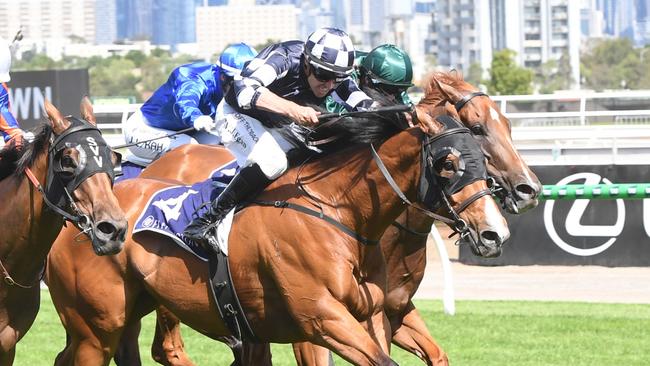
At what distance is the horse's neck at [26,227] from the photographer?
17.9 ft

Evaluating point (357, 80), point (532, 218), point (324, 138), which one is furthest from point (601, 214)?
point (324, 138)

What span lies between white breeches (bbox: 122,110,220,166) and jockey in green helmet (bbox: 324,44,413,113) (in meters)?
1.87

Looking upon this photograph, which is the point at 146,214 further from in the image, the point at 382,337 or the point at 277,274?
the point at 382,337

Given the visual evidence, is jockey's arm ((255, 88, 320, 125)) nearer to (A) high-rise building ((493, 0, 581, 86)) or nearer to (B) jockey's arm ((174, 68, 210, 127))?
(B) jockey's arm ((174, 68, 210, 127))

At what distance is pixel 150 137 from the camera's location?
8172 millimetres

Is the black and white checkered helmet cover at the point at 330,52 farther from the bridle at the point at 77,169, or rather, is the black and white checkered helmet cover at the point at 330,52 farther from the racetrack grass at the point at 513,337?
the racetrack grass at the point at 513,337

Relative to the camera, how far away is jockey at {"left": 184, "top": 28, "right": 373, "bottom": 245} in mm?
5484

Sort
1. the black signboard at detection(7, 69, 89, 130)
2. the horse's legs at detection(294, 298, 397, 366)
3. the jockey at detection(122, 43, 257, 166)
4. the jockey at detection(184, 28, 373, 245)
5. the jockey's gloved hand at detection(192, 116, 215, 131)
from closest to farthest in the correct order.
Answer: the horse's legs at detection(294, 298, 397, 366) < the jockey at detection(184, 28, 373, 245) < the jockey's gloved hand at detection(192, 116, 215, 131) < the jockey at detection(122, 43, 257, 166) < the black signboard at detection(7, 69, 89, 130)

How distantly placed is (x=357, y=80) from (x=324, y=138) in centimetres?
103

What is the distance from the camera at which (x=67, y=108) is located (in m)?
15.4

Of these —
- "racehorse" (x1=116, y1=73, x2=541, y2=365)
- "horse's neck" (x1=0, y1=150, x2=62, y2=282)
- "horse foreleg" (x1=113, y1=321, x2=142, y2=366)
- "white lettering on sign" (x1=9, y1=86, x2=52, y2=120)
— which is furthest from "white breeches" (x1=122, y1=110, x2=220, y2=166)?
"white lettering on sign" (x1=9, y1=86, x2=52, y2=120)

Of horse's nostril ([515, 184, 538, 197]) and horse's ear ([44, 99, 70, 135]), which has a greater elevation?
horse's ear ([44, 99, 70, 135])

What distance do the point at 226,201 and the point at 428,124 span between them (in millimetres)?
979

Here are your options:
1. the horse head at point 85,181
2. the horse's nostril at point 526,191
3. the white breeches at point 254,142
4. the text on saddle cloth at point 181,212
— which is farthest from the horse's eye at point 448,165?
the horse head at point 85,181
